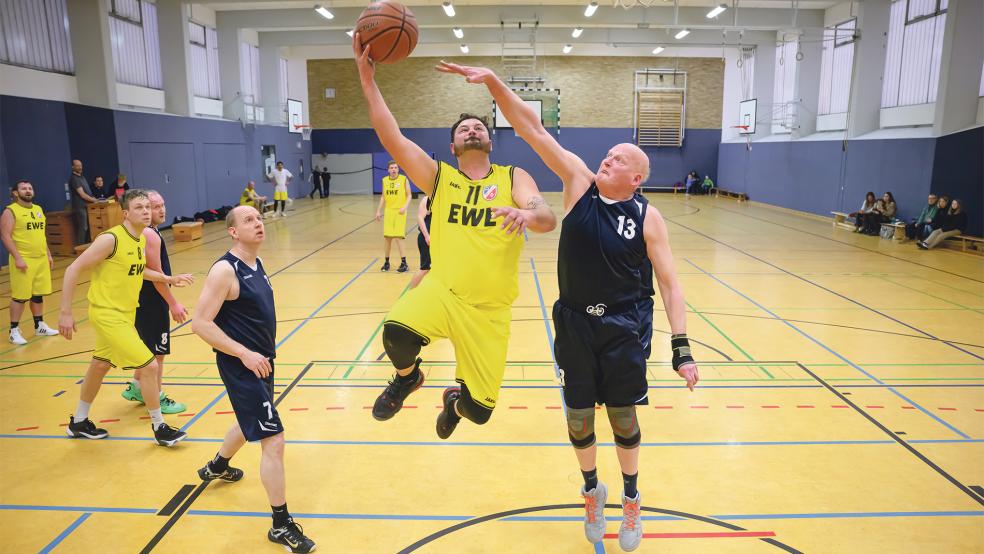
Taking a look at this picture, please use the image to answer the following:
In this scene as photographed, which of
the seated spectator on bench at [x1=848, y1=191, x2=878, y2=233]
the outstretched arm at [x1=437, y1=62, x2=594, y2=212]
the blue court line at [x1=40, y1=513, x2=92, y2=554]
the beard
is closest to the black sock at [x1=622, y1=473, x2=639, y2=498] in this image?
the outstretched arm at [x1=437, y1=62, x2=594, y2=212]

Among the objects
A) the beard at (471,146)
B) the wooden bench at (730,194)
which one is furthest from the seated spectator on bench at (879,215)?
the beard at (471,146)

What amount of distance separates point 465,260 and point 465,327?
1.32 ft

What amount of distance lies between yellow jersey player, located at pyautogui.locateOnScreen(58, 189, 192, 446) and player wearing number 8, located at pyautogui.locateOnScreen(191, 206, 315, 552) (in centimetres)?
157

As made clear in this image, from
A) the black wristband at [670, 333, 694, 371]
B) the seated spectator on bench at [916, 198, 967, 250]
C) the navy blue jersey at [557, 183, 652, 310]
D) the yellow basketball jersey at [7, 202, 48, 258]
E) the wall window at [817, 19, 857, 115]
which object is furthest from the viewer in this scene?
the wall window at [817, 19, 857, 115]

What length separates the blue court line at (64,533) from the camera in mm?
3938

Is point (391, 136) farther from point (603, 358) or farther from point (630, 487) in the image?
point (630, 487)

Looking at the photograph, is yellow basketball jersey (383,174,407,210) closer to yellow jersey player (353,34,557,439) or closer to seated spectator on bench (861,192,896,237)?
yellow jersey player (353,34,557,439)

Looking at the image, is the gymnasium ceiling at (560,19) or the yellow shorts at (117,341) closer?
the yellow shorts at (117,341)

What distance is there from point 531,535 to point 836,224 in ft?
66.2

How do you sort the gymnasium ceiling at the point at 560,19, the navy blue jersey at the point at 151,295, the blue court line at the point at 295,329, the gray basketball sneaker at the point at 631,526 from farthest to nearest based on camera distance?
the gymnasium ceiling at the point at 560,19
the blue court line at the point at 295,329
the navy blue jersey at the point at 151,295
the gray basketball sneaker at the point at 631,526

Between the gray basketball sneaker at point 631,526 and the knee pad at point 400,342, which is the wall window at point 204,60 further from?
the gray basketball sneaker at point 631,526

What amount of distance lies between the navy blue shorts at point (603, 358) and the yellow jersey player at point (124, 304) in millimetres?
3260

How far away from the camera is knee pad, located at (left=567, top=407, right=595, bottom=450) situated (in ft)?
12.8

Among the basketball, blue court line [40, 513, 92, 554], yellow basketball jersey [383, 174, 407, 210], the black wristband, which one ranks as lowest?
blue court line [40, 513, 92, 554]
